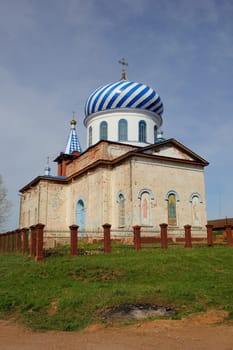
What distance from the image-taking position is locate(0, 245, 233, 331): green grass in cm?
779

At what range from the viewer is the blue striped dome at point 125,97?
2425cm

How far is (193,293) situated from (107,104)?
17.9 metres

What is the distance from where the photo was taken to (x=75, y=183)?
24.3 metres

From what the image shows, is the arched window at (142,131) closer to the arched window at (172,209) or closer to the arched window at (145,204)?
the arched window at (172,209)

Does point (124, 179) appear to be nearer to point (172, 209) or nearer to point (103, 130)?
point (172, 209)

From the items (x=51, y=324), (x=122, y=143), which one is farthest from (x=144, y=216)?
(x=51, y=324)

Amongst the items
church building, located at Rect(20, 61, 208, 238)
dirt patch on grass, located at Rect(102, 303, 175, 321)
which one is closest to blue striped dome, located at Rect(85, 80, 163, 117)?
church building, located at Rect(20, 61, 208, 238)

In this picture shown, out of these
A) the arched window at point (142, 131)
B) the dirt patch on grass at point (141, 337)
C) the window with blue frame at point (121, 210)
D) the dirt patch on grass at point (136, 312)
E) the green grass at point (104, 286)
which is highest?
the arched window at point (142, 131)

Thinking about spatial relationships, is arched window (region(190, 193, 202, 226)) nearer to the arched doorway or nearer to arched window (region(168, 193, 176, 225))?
arched window (region(168, 193, 176, 225))

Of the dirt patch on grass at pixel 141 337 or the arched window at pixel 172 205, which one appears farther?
the arched window at pixel 172 205

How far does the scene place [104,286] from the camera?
9617 millimetres

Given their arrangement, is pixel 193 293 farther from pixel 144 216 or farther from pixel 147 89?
pixel 147 89

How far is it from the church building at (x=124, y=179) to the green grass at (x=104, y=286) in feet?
20.7

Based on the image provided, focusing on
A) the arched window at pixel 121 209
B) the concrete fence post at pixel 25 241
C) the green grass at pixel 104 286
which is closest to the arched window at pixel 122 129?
Answer: the arched window at pixel 121 209
